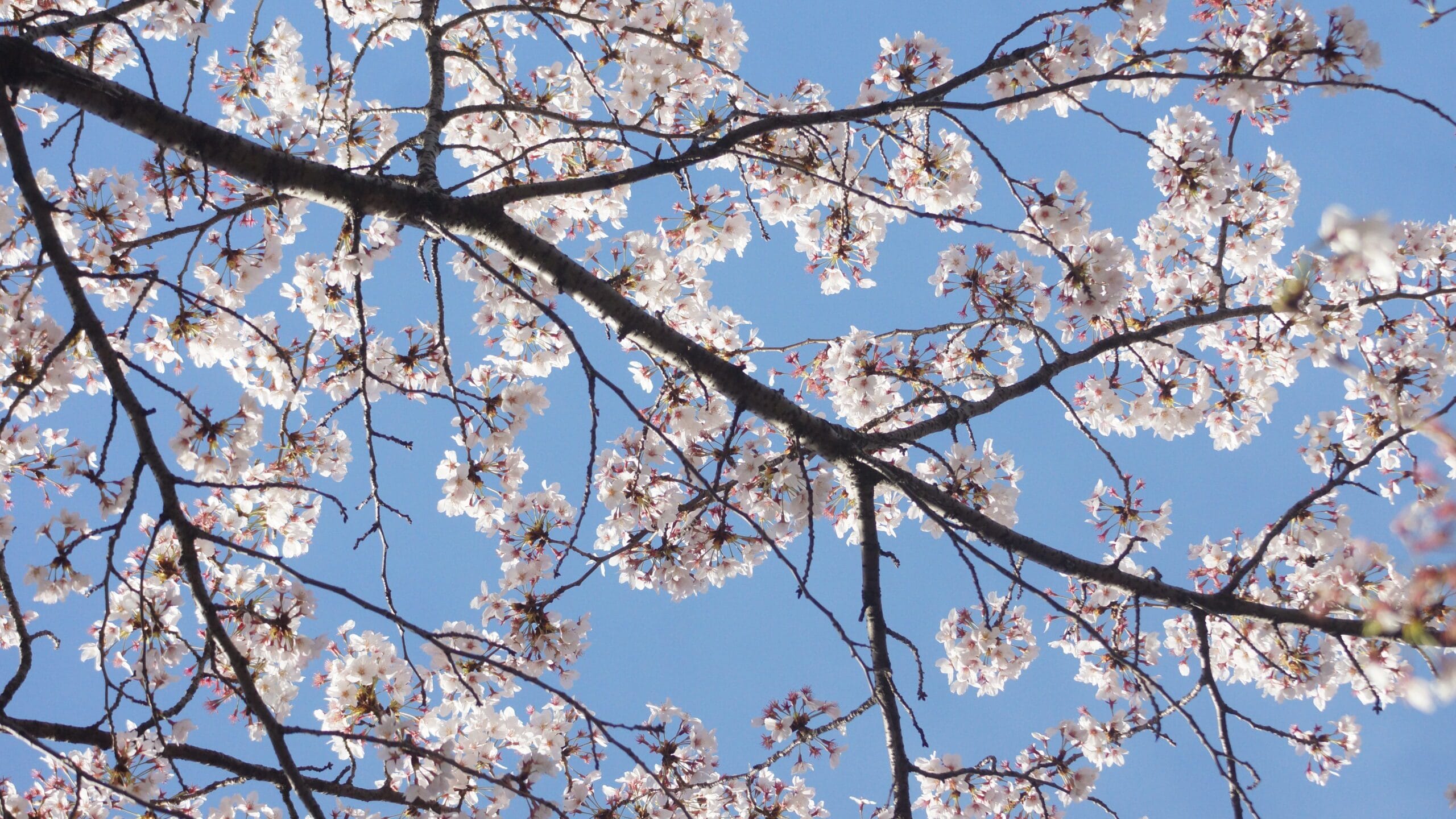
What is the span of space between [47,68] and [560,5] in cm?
352

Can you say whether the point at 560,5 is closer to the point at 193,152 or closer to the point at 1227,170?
the point at 193,152

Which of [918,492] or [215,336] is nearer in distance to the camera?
[918,492]

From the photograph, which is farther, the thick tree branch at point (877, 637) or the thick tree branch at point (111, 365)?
the thick tree branch at point (877, 637)

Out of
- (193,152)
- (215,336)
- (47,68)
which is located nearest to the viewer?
(47,68)

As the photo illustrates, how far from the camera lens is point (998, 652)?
399 centimetres

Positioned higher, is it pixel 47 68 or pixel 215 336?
pixel 215 336

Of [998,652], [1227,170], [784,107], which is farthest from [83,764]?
[1227,170]

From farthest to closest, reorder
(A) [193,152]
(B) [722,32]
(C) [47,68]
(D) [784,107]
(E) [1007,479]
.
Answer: (B) [722,32] → (D) [784,107] → (E) [1007,479] → (A) [193,152] → (C) [47,68]

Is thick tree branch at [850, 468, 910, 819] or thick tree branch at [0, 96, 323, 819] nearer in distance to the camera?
thick tree branch at [0, 96, 323, 819]

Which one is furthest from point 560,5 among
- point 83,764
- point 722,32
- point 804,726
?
point 83,764

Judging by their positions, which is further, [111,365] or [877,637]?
[877,637]

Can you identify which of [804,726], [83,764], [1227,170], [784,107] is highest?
[784,107]

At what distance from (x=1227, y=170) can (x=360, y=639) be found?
4975mm

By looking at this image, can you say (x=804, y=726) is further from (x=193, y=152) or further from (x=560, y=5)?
(x=560, y=5)
